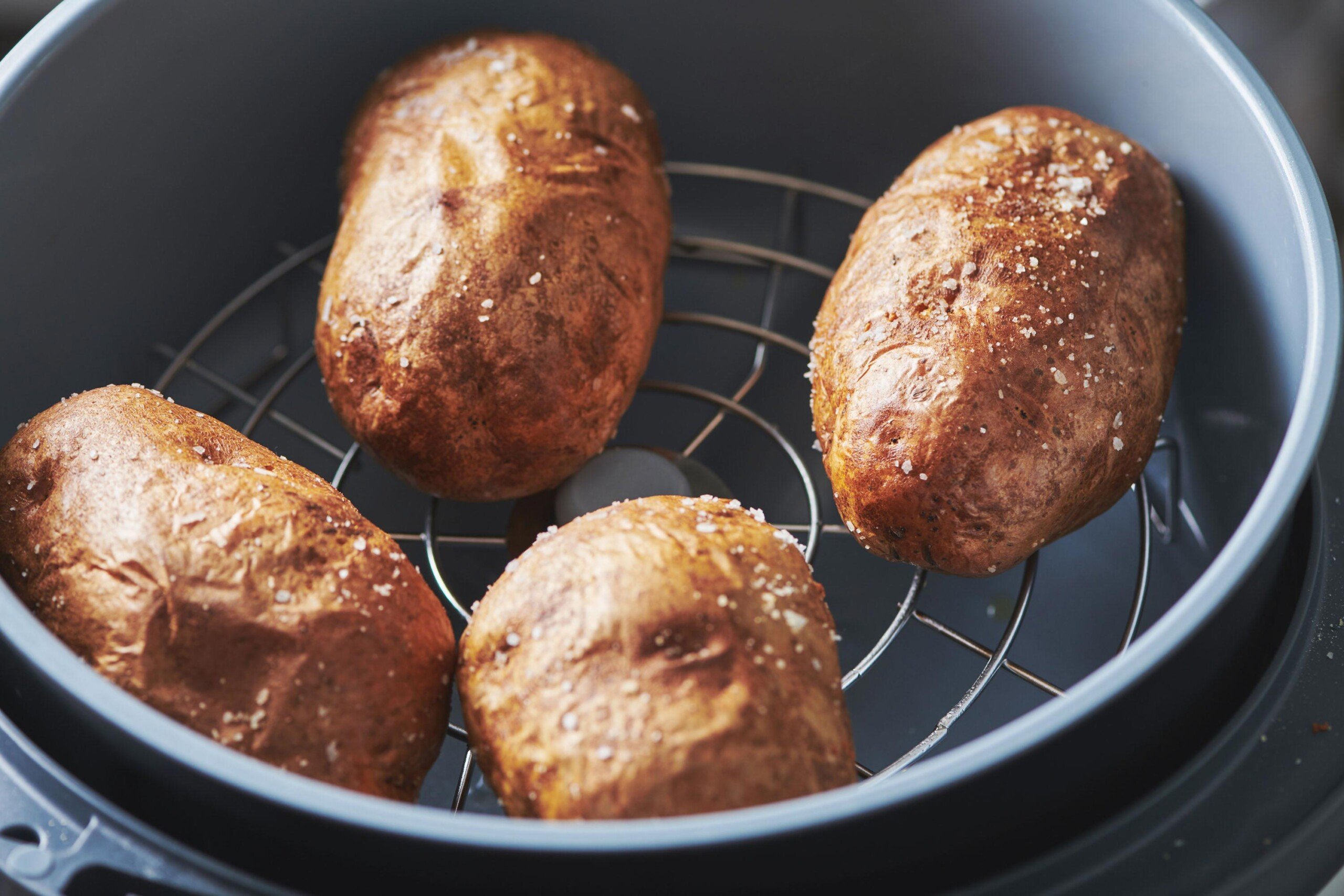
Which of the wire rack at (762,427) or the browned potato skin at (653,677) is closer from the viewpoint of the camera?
the browned potato skin at (653,677)

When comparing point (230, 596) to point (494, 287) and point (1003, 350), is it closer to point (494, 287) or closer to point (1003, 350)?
point (494, 287)

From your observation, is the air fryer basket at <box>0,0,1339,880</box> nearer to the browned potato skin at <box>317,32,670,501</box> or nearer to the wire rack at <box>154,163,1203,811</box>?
the wire rack at <box>154,163,1203,811</box>

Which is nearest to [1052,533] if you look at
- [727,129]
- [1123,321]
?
[1123,321]

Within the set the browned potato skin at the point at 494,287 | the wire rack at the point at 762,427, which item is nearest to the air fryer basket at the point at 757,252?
the wire rack at the point at 762,427

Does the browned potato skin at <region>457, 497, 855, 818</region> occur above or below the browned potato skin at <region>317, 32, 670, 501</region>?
below

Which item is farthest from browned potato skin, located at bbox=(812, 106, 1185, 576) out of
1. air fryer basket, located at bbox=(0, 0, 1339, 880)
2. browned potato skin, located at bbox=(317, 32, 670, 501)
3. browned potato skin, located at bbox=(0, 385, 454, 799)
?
browned potato skin, located at bbox=(0, 385, 454, 799)

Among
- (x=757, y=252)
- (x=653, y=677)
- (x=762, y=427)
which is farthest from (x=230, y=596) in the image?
(x=757, y=252)

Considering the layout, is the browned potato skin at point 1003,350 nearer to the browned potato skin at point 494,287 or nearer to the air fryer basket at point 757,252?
the air fryer basket at point 757,252

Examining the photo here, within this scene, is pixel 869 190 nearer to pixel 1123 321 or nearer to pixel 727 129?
pixel 727 129
